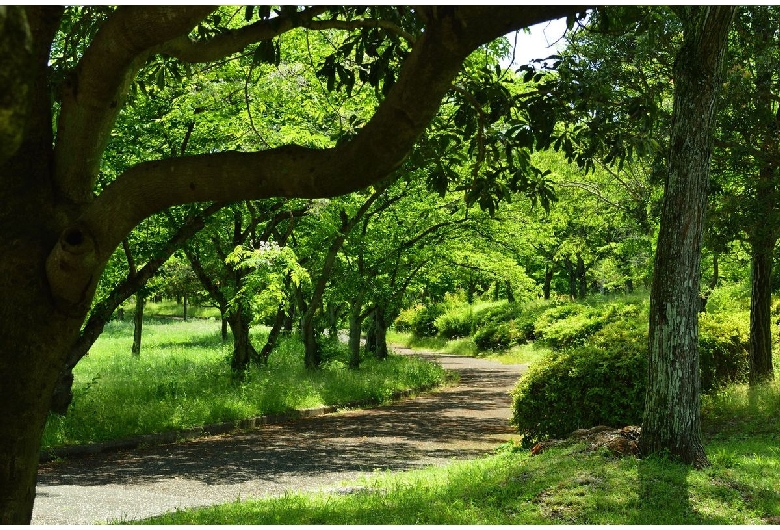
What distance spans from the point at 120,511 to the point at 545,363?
6.22 metres

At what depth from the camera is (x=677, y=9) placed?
341 inches

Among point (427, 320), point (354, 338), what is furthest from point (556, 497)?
point (427, 320)

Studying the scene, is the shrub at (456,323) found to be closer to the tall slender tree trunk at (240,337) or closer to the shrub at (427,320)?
the shrub at (427,320)

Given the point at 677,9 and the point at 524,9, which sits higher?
the point at 677,9

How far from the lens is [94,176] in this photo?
444cm

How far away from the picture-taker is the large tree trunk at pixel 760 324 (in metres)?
13.4

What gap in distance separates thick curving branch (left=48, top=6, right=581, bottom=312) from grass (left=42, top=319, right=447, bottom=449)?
8759 millimetres

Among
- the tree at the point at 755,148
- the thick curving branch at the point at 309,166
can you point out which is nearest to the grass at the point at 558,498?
the thick curving branch at the point at 309,166

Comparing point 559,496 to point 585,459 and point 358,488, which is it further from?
point 358,488

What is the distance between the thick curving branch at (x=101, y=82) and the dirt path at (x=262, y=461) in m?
4.28

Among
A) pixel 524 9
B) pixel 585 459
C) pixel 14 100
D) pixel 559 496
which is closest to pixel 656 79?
pixel 585 459

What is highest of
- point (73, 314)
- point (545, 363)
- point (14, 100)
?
point (14, 100)

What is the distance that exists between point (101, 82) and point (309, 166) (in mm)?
1443

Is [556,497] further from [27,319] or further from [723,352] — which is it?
[723,352]
